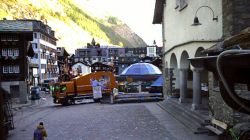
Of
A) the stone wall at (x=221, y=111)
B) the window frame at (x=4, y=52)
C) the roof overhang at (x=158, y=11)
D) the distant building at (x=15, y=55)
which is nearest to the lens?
the stone wall at (x=221, y=111)

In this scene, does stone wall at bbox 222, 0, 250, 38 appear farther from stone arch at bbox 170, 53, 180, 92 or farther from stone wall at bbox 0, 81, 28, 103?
stone wall at bbox 0, 81, 28, 103

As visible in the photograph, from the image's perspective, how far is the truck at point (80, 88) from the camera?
127 feet

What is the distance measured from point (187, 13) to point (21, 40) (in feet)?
115

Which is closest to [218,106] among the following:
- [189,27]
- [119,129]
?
[119,129]

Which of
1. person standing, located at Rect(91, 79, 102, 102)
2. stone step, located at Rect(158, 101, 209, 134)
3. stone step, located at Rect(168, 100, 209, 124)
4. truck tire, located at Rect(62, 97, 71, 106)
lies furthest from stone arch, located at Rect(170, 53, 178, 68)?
truck tire, located at Rect(62, 97, 71, 106)

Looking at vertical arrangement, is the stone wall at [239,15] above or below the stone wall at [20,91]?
above

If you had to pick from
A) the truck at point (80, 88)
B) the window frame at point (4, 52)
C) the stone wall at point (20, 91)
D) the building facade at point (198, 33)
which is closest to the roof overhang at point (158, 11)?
the building facade at point (198, 33)

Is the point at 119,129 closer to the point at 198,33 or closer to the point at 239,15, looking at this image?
the point at 198,33

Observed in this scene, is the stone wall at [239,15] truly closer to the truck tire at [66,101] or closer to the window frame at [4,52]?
the truck tire at [66,101]

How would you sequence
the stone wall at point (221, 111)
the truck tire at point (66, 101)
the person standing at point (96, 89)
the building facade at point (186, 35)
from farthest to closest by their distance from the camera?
the truck tire at point (66, 101), the person standing at point (96, 89), the building facade at point (186, 35), the stone wall at point (221, 111)

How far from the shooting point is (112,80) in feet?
131

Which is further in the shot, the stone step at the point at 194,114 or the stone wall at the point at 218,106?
the stone step at the point at 194,114

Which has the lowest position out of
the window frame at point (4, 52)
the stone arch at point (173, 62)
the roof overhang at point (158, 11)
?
the stone arch at point (173, 62)

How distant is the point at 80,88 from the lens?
129ft
